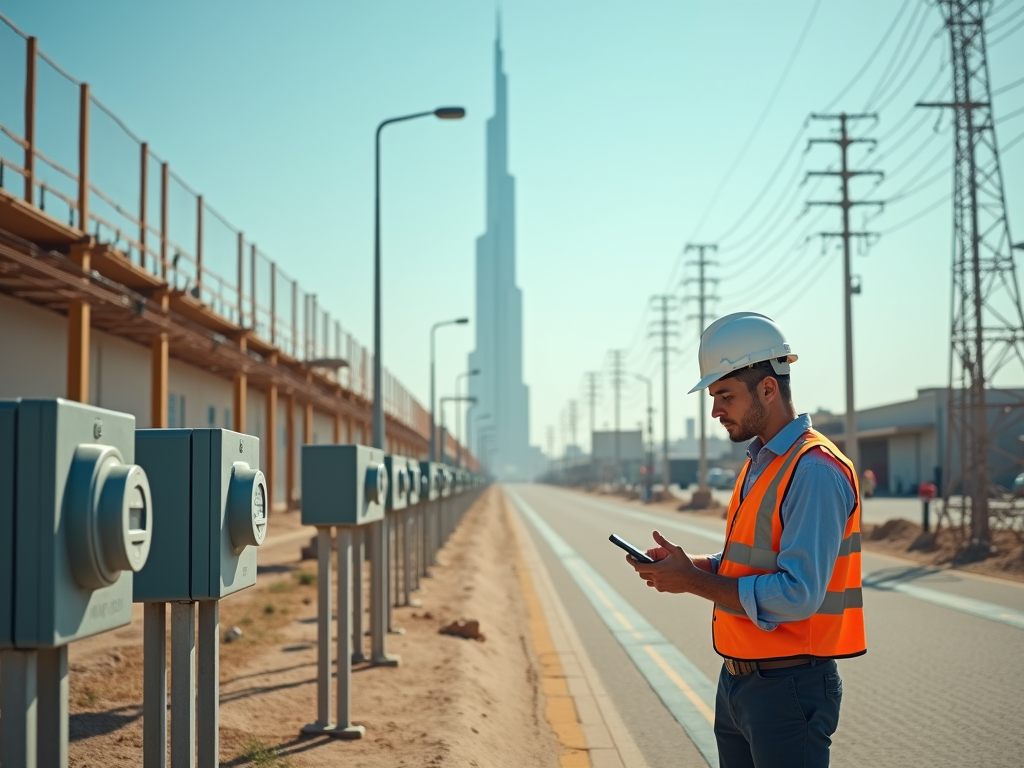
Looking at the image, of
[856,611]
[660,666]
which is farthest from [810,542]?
[660,666]

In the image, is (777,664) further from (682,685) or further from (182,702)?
(682,685)

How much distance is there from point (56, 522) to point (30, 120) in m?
17.1

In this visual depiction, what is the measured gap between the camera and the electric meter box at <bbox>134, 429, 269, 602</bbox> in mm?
4621

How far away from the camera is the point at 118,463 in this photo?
11.1 feet

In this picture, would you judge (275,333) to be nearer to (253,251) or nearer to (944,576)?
(253,251)

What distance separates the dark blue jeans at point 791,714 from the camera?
11.9ft

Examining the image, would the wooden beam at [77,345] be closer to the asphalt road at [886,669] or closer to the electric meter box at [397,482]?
the asphalt road at [886,669]

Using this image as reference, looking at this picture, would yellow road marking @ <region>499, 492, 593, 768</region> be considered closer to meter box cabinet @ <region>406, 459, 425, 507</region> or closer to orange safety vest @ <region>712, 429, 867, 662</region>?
meter box cabinet @ <region>406, 459, 425, 507</region>

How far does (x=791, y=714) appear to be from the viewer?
3.64 m

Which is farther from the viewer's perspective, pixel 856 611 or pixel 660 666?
pixel 660 666

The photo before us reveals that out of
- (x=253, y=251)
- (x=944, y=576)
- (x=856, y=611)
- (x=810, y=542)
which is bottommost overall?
(x=944, y=576)

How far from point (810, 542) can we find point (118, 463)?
2071 mm

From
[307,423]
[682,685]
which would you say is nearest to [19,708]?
[682,685]

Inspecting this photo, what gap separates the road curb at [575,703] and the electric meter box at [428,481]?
2268 mm
